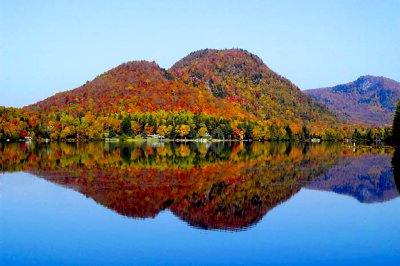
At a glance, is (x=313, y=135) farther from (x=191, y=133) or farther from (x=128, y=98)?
(x=128, y=98)

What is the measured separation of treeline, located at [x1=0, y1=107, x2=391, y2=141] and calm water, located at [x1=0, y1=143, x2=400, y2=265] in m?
76.2

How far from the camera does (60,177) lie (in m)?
35.5

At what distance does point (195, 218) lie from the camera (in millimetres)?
22391

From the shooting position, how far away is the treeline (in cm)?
11369

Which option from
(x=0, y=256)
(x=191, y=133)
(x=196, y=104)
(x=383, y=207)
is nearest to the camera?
(x=0, y=256)

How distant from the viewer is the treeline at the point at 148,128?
11369 cm

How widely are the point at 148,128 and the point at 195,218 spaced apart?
4401 inches

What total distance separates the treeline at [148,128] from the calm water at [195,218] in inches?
3002

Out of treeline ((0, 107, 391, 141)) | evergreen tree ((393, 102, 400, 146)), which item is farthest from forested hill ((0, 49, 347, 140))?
evergreen tree ((393, 102, 400, 146))

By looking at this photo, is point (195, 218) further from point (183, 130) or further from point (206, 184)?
point (183, 130)

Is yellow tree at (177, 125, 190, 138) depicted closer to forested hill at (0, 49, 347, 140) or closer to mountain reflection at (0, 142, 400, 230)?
forested hill at (0, 49, 347, 140)

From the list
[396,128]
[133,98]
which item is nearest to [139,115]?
[133,98]

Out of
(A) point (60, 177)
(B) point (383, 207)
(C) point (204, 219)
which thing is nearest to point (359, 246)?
(C) point (204, 219)

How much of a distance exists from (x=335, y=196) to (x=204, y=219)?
11.2 meters
